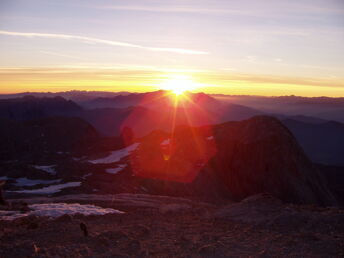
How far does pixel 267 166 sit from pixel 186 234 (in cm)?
3094

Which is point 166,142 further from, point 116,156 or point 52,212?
point 52,212

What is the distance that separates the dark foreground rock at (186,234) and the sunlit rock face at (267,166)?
2520 cm

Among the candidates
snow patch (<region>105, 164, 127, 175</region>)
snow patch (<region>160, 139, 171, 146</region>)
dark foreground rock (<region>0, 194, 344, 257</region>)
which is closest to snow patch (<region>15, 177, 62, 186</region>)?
snow patch (<region>105, 164, 127, 175</region>)

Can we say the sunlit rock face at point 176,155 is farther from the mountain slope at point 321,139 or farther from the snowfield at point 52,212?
the mountain slope at point 321,139

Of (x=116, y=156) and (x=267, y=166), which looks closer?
(x=267, y=166)

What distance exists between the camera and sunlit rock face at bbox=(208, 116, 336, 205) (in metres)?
38.6

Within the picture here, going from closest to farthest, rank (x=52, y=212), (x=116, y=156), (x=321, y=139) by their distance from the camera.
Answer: (x=52, y=212) → (x=116, y=156) → (x=321, y=139)

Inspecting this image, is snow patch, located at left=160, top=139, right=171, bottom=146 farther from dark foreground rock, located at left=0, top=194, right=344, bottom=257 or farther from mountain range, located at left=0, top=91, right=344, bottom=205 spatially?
dark foreground rock, located at left=0, top=194, right=344, bottom=257

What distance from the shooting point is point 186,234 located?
35.7 ft

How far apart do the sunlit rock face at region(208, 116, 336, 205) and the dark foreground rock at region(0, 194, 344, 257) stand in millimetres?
25195

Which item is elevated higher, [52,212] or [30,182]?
[52,212]

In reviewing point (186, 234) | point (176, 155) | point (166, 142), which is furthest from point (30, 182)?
point (186, 234)

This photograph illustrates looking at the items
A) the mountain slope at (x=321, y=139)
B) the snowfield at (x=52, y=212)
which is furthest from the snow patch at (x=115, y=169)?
the mountain slope at (x=321, y=139)

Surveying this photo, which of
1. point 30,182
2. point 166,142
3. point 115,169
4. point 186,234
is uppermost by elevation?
point 186,234
